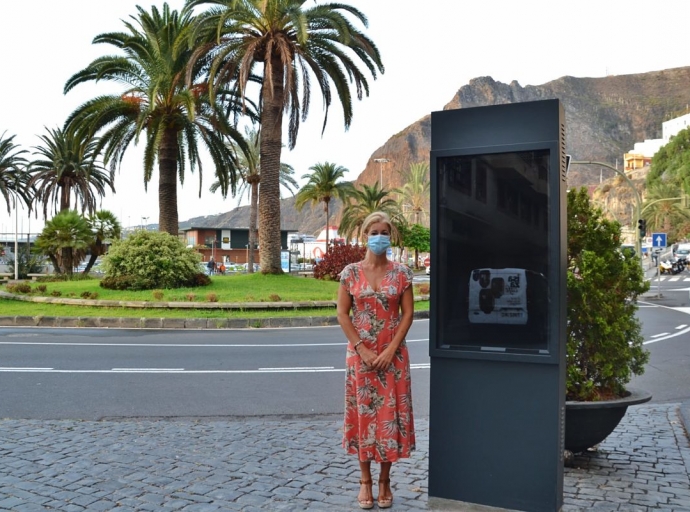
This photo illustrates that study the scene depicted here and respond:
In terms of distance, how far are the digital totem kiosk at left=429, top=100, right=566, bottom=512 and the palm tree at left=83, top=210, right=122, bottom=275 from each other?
34118 millimetres

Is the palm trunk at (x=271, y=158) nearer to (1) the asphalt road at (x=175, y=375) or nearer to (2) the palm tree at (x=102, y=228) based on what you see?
(1) the asphalt road at (x=175, y=375)

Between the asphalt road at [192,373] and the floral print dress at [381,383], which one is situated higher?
the floral print dress at [381,383]

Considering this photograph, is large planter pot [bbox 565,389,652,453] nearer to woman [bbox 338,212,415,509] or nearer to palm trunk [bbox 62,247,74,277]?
woman [bbox 338,212,415,509]

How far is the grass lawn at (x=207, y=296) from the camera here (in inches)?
778

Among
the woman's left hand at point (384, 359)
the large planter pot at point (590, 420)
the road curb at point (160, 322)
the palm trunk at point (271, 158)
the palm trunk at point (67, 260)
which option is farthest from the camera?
the palm trunk at point (67, 260)

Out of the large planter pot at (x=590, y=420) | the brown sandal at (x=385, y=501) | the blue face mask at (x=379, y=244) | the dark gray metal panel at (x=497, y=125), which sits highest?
the dark gray metal panel at (x=497, y=125)

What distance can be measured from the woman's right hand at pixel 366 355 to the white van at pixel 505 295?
2.13 feet

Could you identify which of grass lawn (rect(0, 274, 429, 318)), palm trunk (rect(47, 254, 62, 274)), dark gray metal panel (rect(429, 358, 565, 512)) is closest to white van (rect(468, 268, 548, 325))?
dark gray metal panel (rect(429, 358, 565, 512))

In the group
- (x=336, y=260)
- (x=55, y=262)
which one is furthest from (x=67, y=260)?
(x=336, y=260)

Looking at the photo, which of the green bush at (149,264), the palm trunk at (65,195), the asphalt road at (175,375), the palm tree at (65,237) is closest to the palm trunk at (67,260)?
the palm tree at (65,237)

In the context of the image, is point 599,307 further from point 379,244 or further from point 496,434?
point 379,244

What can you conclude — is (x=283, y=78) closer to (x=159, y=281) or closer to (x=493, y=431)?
(x=159, y=281)

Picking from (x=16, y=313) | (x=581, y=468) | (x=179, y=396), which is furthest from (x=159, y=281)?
(x=581, y=468)

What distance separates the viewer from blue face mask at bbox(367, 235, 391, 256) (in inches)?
178
